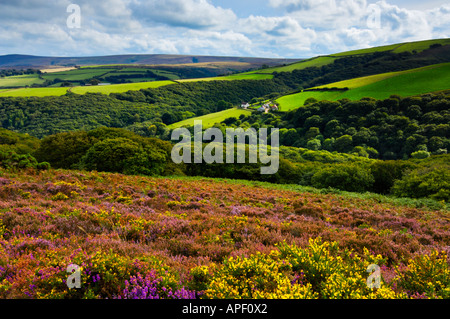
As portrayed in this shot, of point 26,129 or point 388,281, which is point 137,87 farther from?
point 388,281

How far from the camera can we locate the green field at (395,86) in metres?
97.8

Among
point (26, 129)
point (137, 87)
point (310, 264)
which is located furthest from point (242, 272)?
point (137, 87)

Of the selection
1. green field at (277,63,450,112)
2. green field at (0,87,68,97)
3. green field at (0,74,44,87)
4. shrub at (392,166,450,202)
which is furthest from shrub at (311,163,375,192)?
green field at (0,74,44,87)

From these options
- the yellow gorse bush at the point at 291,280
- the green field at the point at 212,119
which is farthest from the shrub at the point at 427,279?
the green field at the point at 212,119

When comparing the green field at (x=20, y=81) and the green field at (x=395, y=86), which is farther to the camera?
the green field at (x=20, y=81)

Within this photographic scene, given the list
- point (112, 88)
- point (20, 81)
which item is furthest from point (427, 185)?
point (20, 81)

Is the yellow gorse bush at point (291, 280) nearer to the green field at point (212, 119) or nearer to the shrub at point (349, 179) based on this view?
the shrub at point (349, 179)

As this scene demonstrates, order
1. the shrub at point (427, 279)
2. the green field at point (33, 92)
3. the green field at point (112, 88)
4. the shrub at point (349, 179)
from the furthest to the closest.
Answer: the green field at point (112, 88) < the green field at point (33, 92) < the shrub at point (349, 179) < the shrub at point (427, 279)

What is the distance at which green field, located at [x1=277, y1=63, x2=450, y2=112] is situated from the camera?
97.8 meters

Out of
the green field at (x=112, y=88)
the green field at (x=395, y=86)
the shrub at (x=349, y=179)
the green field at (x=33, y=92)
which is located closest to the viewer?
the shrub at (x=349, y=179)

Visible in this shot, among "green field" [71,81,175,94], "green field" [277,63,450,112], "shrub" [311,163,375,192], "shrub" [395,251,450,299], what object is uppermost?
"green field" [71,81,175,94]

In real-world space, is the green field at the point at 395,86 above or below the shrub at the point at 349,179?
above

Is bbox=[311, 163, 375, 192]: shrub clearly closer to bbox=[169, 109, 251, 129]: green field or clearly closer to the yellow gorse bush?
the yellow gorse bush

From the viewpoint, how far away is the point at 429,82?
328ft
